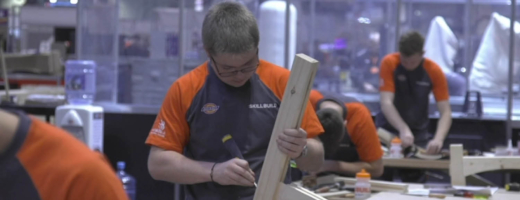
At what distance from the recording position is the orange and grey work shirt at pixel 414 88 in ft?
19.8

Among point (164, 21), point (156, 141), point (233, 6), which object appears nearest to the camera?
point (233, 6)

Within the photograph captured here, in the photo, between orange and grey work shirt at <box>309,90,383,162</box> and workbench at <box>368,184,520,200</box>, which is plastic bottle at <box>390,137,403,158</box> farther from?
workbench at <box>368,184,520,200</box>

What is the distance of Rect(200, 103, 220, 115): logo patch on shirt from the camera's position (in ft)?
7.68

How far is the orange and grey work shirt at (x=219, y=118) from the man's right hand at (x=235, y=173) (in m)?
0.12

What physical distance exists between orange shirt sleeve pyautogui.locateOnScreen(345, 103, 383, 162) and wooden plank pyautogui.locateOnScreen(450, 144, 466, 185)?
477mm

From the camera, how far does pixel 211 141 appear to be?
7.70ft

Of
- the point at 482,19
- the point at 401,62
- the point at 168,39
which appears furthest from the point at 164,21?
the point at 482,19

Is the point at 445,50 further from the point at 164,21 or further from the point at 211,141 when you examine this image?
the point at 211,141

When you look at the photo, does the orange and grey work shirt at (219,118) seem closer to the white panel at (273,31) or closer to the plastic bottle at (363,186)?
the plastic bottle at (363,186)

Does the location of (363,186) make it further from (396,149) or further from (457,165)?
(396,149)

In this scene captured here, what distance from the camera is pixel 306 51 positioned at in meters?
7.77

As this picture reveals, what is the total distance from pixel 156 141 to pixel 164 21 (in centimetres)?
502

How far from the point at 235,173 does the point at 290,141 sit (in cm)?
25

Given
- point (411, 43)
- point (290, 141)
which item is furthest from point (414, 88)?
point (290, 141)
